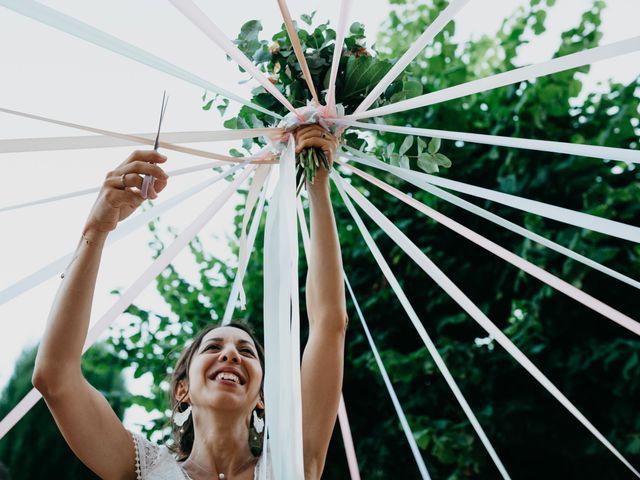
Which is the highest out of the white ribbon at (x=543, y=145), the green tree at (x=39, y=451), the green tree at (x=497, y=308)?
the white ribbon at (x=543, y=145)

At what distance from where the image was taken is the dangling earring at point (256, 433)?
2.59 m

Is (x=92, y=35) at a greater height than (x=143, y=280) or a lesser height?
greater

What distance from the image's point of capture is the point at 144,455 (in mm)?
2293

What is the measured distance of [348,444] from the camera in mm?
3150

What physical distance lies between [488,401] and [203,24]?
461 centimetres

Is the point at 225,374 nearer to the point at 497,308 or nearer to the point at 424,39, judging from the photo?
the point at 424,39

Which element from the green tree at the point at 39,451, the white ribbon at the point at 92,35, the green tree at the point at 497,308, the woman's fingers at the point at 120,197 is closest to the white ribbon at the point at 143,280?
the white ribbon at the point at 92,35

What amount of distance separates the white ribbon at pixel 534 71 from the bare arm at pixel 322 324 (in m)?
0.29

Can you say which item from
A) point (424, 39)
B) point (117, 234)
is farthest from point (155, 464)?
point (424, 39)

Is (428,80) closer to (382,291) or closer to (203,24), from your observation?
(382,291)

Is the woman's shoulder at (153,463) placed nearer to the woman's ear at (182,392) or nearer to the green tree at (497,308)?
the woman's ear at (182,392)

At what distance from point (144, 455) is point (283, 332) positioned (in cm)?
68

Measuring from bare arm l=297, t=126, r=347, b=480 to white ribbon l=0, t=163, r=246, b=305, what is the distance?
371 mm

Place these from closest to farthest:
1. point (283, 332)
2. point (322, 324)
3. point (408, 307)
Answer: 1. point (283, 332)
2. point (322, 324)
3. point (408, 307)
